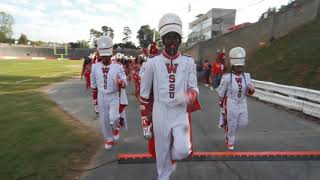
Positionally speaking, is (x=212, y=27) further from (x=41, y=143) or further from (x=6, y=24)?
(x=6, y=24)

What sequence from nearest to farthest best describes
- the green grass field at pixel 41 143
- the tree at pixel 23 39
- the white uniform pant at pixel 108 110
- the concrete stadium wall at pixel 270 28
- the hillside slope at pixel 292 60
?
the green grass field at pixel 41 143 < the white uniform pant at pixel 108 110 < the hillside slope at pixel 292 60 < the concrete stadium wall at pixel 270 28 < the tree at pixel 23 39

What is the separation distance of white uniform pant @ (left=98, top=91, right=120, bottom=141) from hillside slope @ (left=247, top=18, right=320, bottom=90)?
1097 cm

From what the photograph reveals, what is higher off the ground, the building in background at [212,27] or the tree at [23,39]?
the building in background at [212,27]

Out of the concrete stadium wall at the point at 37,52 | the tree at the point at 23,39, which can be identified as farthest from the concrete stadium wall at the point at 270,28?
the tree at the point at 23,39

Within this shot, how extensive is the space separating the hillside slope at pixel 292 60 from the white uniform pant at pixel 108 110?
432 inches

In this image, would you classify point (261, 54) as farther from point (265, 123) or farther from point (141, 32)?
point (141, 32)

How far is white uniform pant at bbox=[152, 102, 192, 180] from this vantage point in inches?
175

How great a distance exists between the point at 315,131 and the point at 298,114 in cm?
284

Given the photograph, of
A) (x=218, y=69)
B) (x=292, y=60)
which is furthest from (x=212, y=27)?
(x=218, y=69)

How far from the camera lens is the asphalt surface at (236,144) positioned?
6.16m

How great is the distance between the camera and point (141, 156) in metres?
7.11

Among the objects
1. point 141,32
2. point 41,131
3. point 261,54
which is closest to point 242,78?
point 41,131

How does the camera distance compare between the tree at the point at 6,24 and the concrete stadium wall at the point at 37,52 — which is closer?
the concrete stadium wall at the point at 37,52

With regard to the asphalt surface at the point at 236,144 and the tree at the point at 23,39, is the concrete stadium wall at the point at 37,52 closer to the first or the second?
the tree at the point at 23,39
